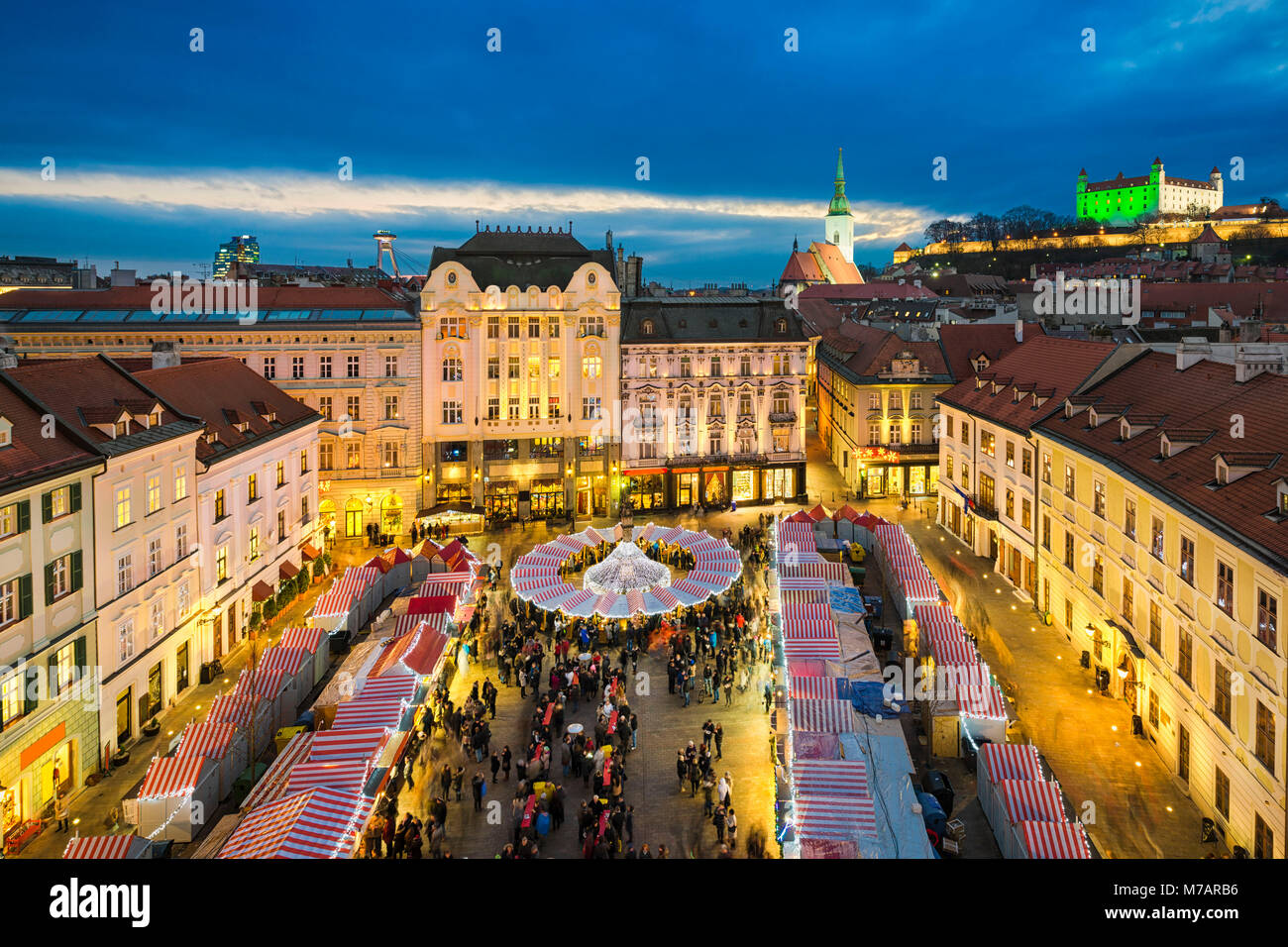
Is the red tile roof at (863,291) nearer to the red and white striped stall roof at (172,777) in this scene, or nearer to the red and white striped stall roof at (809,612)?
the red and white striped stall roof at (809,612)

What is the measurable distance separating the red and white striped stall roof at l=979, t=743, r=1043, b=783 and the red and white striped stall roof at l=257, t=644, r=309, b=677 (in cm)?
2227

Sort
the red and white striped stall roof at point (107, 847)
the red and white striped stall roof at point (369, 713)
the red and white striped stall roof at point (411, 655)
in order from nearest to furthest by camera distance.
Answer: the red and white striped stall roof at point (107, 847) → the red and white striped stall roof at point (369, 713) → the red and white striped stall roof at point (411, 655)

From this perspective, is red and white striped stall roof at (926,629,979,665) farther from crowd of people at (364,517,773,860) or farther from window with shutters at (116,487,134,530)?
window with shutters at (116,487,134,530)

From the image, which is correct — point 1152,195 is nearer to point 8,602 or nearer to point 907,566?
point 907,566

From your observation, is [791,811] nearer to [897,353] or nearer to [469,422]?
[469,422]

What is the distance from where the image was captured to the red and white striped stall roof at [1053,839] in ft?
57.2

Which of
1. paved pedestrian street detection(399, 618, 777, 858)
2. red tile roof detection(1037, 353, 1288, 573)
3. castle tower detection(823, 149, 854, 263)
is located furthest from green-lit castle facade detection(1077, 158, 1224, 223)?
paved pedestrian street detection(399, 618, 777, 858)

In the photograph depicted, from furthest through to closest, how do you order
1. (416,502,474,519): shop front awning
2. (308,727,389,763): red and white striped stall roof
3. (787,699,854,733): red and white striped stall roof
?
(416,502,474,519): shop front awning → (787,699,854,733): red and white striped stall roof → (308,727,389,763): red and white striped stall roof

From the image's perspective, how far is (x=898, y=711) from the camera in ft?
80.7

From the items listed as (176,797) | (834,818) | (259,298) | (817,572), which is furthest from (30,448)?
(259,298)

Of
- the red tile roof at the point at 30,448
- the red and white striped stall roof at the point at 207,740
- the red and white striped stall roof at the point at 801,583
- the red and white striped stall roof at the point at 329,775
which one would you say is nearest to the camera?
the red and white striped stall roof at the point at 329,775

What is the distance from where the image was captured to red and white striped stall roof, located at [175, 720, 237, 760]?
22.5 meters

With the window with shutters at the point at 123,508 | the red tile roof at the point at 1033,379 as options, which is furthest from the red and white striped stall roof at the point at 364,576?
the red tile roof at the point at 1033,379

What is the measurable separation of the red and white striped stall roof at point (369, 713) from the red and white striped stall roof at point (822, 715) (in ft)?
37.5
